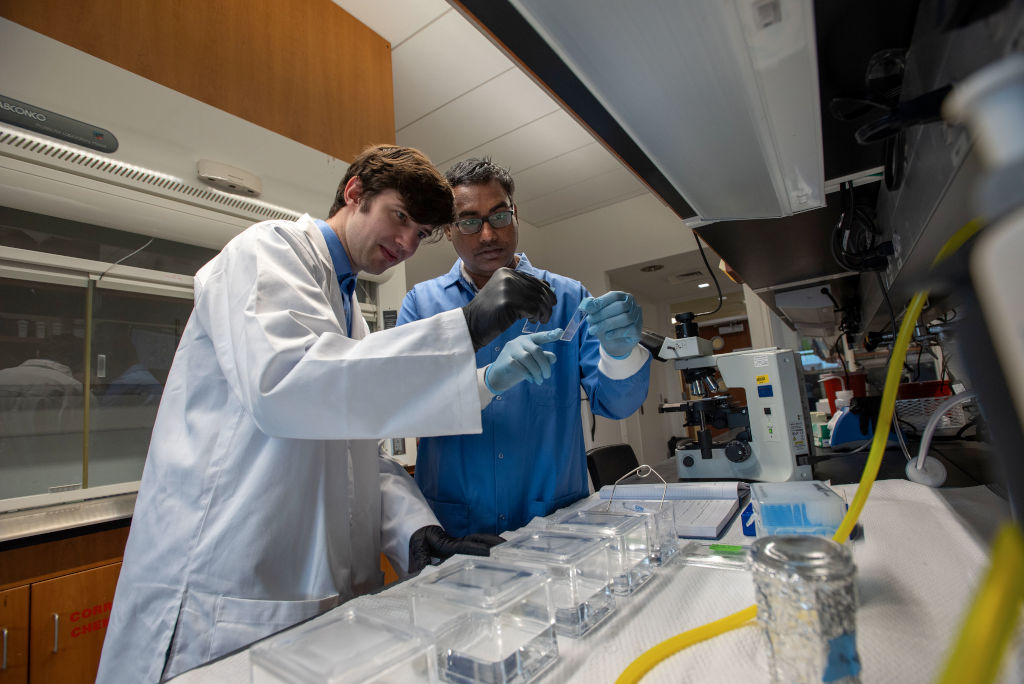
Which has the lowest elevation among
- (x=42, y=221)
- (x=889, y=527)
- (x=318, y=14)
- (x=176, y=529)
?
(x=889, y=527)

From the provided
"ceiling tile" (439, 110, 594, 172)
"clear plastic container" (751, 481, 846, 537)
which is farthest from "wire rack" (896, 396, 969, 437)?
"ceiling tile" (439, 110, 594, 172)

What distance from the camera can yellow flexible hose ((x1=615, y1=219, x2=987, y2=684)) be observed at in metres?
0.42

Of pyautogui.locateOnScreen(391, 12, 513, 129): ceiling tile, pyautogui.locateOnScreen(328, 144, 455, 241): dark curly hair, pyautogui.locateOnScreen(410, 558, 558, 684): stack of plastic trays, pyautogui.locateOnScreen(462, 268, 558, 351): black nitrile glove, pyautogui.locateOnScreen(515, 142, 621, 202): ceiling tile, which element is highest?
pyautogui.locateOnScreen(391, 12, 513, 129): ceiling tile

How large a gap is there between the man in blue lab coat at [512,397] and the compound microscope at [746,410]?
18cm

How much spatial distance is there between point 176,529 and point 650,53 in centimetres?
111

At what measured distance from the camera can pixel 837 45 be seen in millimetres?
661

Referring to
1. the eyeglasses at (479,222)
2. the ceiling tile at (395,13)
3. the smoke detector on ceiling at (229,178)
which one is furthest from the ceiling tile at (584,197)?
the smoke detector on ceiling at (229,178)

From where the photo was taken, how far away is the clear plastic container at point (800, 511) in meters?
0.71

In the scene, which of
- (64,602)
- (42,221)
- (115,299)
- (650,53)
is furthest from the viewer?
(115,299)

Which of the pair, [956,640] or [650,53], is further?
[650,53]

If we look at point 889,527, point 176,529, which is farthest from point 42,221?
point 889,527

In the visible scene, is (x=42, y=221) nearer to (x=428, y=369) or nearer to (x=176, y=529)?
(x=176, y=529)

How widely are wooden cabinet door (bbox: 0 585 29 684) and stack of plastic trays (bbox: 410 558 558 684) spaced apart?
1430 mm

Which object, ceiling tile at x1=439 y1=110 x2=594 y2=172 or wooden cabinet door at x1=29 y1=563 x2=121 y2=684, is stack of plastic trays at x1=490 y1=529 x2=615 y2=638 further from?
ceiling tile at x1=439 y1=110 x2=594 y2=172
